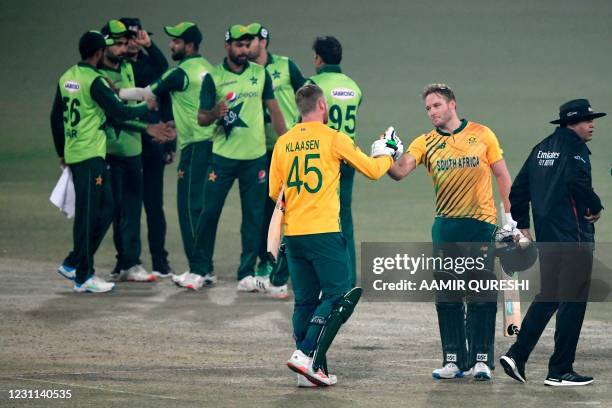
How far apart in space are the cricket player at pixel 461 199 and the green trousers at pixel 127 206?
14.5ft

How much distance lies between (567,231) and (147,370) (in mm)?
2866

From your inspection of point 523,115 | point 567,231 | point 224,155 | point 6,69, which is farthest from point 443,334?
point 6,69

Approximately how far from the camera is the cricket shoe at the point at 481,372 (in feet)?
31.3

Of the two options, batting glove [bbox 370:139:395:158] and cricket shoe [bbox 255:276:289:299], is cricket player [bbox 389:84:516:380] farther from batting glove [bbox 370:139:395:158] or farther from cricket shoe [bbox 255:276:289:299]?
cricket shoe [bbox 255:276:289:299]

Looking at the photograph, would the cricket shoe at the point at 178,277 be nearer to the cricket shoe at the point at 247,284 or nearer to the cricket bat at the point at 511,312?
the cricket shoe at the point at 247,284

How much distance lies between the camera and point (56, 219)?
16500 mm

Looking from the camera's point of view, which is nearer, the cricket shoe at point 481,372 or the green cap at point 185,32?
the cricket shoe at point 481,372

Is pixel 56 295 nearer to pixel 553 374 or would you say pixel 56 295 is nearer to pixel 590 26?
pixel 553 374

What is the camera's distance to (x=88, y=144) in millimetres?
12781

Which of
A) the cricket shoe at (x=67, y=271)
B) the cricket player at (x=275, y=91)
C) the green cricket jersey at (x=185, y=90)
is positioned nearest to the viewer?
the cricket shoe at (x=67, y=271)

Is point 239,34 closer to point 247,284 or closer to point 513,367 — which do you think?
point 247,284

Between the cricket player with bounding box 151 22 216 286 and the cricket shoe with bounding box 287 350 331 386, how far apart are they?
429 cm

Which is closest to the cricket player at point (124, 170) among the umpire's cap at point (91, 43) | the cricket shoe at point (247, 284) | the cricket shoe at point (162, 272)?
the cricket shoe at point (162, 272)

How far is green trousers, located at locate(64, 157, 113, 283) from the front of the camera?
12773mm
